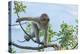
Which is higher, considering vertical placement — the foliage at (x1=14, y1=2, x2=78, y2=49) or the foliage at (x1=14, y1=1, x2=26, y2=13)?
the foliage at (x1=14, y1=1, x2=26, y2=13)

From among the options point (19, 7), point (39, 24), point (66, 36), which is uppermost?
point (19, 7)

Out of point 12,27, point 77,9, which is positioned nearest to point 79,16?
point 77,9

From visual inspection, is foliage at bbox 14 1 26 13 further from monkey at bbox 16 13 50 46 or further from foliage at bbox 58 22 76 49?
foliage at bbox 58 22 76 49

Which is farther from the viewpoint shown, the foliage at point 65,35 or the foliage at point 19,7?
the foliage at point 65,35

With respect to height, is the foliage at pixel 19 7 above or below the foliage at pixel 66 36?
above

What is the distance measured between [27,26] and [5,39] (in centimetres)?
32

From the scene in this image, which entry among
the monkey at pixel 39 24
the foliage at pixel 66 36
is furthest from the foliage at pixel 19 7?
the foliage at pixel 66 36

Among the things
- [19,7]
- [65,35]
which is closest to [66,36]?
[65,35]

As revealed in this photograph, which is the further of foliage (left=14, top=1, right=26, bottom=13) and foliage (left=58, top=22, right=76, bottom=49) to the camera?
foliage (left=58, top=22, right=76, bottom=49)

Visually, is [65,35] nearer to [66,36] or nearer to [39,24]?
[66,36]

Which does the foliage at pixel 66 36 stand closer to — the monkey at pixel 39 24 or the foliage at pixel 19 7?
the monkey at pixel 39 24

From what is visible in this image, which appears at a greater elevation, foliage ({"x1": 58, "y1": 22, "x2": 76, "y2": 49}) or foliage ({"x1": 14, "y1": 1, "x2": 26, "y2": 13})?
foliage ({"x1": 14, "y1": 1, "x2": 26, "y2": 13})

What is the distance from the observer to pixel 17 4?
2230 millimetres

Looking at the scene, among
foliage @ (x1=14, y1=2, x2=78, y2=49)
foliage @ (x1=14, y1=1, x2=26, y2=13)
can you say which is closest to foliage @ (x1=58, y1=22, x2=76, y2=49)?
foliage @ (x1=14, y1=2, x2=78, y2=49)
